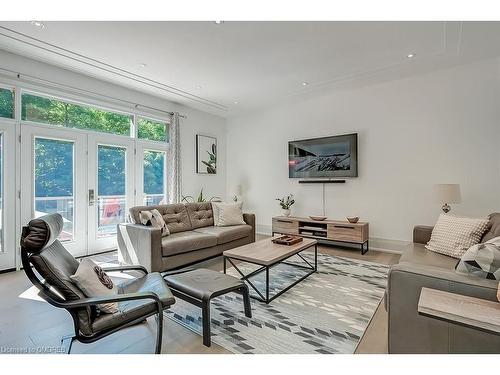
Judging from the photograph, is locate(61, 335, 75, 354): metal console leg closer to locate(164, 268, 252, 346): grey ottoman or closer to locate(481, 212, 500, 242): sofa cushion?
locate(164, 268, 252, 346): grey ottoman

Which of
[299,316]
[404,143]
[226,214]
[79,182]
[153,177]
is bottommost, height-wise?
[299,316]

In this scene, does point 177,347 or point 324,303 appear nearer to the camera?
Answer: point 177,347

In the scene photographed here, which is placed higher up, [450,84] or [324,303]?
[450,84]

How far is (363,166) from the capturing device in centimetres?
479

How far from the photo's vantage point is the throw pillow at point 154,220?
3.49 metres

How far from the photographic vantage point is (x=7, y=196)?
11.5ft

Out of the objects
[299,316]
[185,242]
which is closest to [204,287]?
[299,316]

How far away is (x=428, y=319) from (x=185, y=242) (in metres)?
2.70

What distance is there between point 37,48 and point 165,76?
1.58m

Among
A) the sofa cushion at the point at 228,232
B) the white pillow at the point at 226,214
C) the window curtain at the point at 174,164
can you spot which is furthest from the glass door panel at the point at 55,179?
the white pillow at the point at 226,214

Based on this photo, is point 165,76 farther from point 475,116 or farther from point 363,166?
point 475,116

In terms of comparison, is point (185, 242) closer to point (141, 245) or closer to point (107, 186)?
point (141, 245)

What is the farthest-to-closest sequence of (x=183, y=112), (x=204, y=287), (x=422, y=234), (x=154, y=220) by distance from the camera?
(x=183, y=112)
(x=154, y=220)
(x=422, y=234)
(x=204, y=287)
